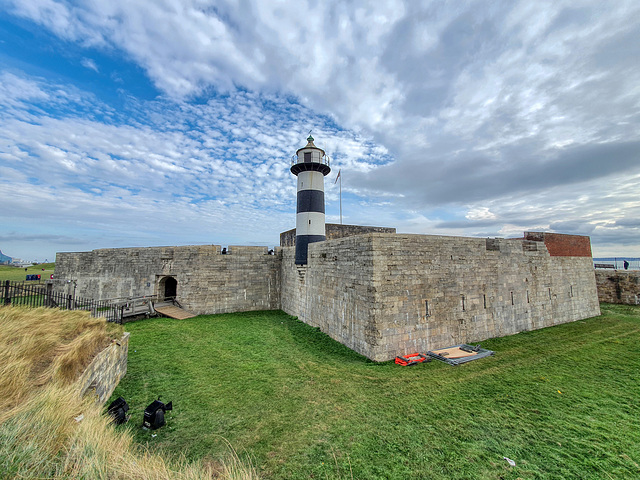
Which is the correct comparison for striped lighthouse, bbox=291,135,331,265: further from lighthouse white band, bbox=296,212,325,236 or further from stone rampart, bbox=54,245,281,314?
stone rampart, bbox=54,245,281,314

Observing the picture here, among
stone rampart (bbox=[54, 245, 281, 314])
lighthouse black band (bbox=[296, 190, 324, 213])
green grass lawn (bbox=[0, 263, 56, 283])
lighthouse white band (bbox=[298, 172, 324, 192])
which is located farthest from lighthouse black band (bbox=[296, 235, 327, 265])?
green grass lawn (bbox=[0, 263, 56, 283])

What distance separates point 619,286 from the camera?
17984 millimetres

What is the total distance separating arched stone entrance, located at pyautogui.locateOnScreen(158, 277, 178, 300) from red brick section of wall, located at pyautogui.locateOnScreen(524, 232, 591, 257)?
767 inches

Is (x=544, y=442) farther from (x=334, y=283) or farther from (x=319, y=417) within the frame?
(x=334, y=283)

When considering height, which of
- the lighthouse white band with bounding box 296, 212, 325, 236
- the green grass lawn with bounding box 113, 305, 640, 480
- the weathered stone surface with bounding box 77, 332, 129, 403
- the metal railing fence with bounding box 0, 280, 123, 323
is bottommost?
the green grass lawn with bounding box 113, 305, 640, 480

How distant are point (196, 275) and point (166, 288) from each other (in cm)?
407

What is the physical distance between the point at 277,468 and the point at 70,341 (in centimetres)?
554

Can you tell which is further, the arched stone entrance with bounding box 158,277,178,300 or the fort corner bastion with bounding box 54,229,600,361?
the arched stone entrance with bounding box 158,277,178,300

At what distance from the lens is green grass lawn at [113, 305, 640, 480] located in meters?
3.95

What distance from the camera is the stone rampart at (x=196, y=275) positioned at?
14594 millimetres

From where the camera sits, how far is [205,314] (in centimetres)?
1426

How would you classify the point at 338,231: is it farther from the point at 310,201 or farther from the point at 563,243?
the point at 563,243

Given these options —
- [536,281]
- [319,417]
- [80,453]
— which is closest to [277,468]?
[319,417]

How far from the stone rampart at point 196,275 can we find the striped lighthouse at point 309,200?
3770mm
